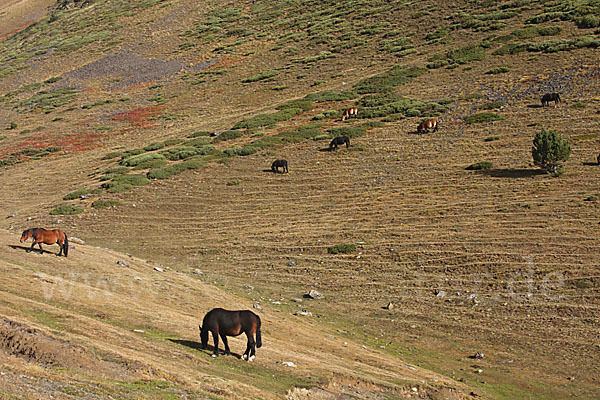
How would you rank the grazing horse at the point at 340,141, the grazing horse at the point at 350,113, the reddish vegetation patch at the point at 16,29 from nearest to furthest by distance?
1. the grazing horse at the point at 340,141
2. the grazing horse at the point at 350,113
3. the reddish vegetation patch at the point at 16,29

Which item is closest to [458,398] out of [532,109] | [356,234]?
[356,234]

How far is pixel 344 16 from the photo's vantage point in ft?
284

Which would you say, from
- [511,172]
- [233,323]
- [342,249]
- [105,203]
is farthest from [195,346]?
[105,203]

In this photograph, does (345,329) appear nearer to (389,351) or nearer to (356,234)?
(389,351)

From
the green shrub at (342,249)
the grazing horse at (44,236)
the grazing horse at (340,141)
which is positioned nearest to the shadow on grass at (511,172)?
the green shrub at (342,249)

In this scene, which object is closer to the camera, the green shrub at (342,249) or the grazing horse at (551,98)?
the green shrub at (342,249)

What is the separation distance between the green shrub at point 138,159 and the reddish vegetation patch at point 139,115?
51.0ft

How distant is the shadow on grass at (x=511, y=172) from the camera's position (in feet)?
87.6

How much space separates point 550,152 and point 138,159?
27.4 m

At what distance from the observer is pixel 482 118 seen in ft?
121

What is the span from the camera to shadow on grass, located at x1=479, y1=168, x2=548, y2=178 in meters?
26.7

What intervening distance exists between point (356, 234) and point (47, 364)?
16.3 metres

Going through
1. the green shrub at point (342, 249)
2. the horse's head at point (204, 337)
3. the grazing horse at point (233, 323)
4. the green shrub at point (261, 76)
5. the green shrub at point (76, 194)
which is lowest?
the green shrub at point (342, 249)

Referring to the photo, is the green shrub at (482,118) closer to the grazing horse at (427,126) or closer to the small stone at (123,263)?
the grazing horse at (427,126)
